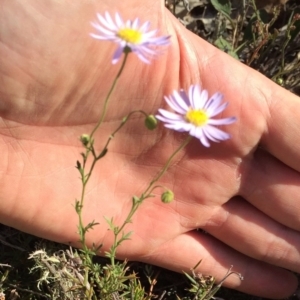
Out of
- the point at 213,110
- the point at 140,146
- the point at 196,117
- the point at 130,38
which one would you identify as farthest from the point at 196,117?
the point at 140,146

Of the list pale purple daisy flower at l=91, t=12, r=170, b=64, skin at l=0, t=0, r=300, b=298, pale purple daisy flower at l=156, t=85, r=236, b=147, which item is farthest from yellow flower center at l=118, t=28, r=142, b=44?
skin at l=0, t=0, r=300, b=298

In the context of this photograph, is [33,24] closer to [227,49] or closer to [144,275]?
[227,49]

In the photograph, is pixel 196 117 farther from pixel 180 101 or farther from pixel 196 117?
pixel 180 101

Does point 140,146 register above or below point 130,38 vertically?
below

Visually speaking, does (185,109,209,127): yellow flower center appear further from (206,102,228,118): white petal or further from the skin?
the skin

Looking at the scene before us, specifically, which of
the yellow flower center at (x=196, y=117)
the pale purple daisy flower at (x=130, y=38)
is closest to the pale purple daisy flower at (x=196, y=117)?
the yellow flower center at (x=196, y=117)

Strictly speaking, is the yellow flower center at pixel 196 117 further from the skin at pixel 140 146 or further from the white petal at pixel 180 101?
the skin at pixel 140 146
